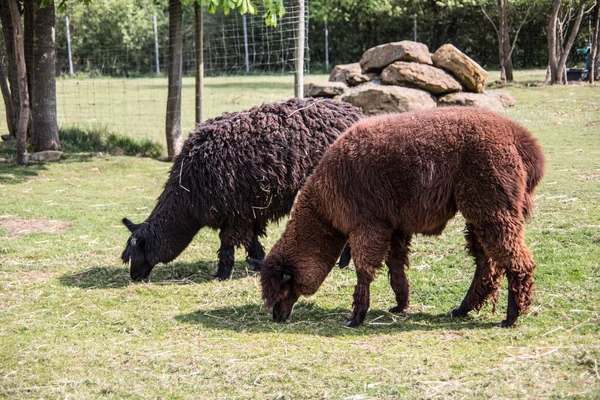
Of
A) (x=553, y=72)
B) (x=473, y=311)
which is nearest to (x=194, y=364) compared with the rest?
(x=473, y=311)

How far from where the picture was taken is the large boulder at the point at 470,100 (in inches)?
650

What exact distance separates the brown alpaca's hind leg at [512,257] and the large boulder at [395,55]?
489 inches

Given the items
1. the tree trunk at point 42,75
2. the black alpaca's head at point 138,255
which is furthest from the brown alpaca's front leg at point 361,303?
the tree trunk at point 42,75

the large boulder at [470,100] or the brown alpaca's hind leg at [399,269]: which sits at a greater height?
the large boulder at [470,100]

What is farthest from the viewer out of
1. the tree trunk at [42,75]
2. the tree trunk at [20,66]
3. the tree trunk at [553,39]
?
the tree trunk at [553,39]

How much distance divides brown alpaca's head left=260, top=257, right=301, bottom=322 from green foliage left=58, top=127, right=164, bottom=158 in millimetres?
8977

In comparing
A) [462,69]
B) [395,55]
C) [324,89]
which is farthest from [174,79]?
[462,69]

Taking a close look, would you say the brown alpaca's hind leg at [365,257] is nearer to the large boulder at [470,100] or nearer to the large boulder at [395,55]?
the large boulder at [470,100]

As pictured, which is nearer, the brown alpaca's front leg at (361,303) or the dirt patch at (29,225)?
the brown alpaca's front leg at (361,303)

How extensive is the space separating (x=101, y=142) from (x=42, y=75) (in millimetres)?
2053

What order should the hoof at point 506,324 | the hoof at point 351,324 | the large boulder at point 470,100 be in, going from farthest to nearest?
1. the large boulder at point 470,100
2. the hoof at point 351,324
3. the hoof at point 506,324

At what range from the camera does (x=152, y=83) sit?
31.6m

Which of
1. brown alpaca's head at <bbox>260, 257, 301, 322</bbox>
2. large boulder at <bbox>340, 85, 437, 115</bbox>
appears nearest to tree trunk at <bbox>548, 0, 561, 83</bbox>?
large boulder at <bbox>340, 85, 437, 115</bbox>

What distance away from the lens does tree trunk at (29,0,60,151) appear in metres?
13.9
